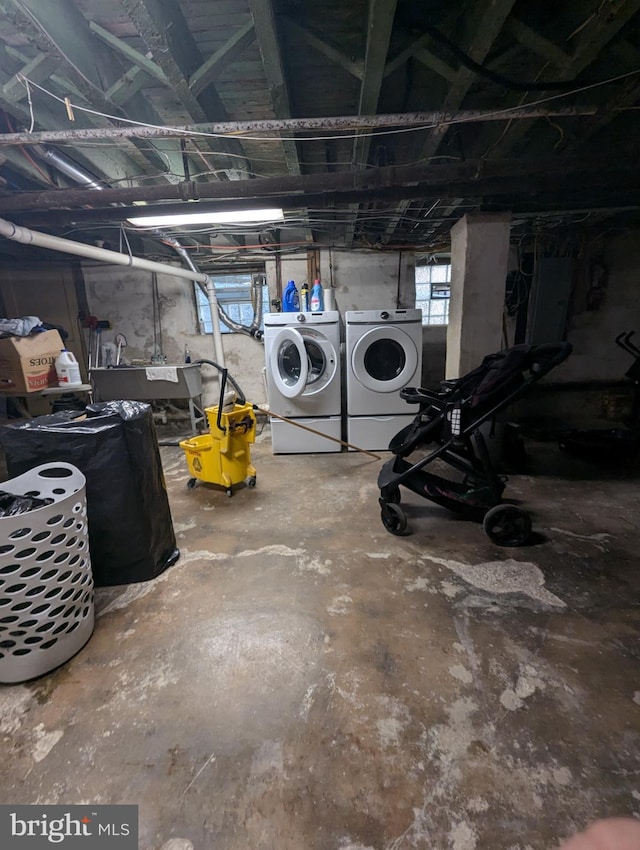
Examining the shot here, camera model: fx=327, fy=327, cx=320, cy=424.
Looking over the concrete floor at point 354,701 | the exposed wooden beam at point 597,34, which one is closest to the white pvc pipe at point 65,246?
the concrete floor at point 354,701

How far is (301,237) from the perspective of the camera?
399cm

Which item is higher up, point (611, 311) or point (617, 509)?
point (611, 311)

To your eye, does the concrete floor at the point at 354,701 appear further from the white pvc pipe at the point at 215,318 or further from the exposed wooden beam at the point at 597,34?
the white pvc pipe at the point at 215,318

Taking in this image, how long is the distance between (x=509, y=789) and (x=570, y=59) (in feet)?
9.01

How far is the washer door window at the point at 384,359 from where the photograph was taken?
325 centimetres

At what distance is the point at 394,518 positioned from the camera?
2.05 metres

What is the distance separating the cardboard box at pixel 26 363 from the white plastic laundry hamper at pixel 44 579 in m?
1.79

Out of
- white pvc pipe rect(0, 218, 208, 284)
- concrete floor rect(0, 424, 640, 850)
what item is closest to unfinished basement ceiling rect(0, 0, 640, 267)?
white pvc pipe rect(0, 218, 208, 284)

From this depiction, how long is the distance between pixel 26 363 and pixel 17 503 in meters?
1.95

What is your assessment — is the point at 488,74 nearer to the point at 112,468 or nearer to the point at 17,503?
the point at 112,468

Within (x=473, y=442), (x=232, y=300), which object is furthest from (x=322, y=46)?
(x=232, y=300)

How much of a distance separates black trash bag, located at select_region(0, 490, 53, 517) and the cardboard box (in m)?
1.83

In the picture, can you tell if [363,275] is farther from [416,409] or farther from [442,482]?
[442,482]

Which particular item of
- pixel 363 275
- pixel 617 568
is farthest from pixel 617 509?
pixel 363 275
